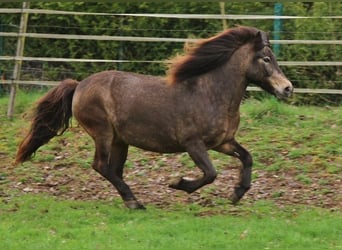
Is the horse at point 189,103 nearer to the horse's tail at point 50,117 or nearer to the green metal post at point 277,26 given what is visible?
the horse's tail at point 50,117

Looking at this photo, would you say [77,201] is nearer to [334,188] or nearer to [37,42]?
[334,188]

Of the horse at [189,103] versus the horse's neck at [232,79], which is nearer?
the horse at [189,103]

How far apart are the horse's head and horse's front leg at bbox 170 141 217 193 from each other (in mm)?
970

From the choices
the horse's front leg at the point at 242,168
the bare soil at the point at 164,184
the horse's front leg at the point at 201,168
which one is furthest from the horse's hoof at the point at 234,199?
the horse's front leg at the point at 201,168

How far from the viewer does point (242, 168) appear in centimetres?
880

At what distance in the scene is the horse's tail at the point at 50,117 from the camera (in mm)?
9383

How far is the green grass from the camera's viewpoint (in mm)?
7293

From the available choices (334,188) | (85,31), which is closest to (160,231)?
(334,188)

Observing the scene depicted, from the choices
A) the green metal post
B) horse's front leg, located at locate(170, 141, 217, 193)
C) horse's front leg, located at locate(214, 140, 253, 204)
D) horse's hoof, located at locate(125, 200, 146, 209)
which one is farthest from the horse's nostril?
the green metal post

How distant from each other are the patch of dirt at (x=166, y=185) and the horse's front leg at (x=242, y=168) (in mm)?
335

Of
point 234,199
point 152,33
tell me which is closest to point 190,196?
point 234,199

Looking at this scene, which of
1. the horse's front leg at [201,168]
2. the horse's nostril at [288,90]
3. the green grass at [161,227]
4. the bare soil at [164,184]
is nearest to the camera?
the green grass at [161,227]

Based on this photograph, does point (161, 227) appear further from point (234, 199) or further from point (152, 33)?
point (152, 33)

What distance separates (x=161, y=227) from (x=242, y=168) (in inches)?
56.0
